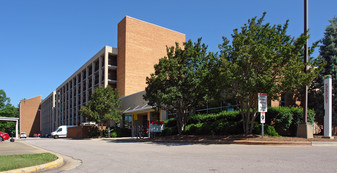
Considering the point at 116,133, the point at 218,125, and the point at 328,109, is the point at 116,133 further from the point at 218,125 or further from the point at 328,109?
the point at 328,109

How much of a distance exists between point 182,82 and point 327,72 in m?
12.2

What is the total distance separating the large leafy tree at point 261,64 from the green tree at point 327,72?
7.63 meters

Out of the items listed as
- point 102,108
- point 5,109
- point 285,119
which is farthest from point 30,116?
point 285,119

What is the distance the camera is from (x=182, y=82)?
2147 cm

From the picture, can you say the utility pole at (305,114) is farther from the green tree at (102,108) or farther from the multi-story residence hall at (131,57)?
the multi-story residence hall at (131,57)

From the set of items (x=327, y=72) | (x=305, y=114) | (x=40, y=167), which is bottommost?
(x=40, y=167)

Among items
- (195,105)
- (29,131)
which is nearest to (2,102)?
(29,131)

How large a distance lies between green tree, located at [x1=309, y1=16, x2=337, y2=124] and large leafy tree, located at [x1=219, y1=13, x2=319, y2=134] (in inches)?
300

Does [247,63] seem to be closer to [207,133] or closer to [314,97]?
[207,133]

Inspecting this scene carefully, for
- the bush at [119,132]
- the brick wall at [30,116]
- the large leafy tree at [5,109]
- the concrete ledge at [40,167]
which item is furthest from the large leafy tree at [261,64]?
the brick wall at [30,116]

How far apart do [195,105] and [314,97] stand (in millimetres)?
10211

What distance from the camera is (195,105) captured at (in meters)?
22.4

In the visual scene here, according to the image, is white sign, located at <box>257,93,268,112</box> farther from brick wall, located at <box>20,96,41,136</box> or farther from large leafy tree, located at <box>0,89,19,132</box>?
brick wall, located at <box>20,96,41,136</box>

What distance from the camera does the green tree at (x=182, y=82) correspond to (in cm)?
2075
